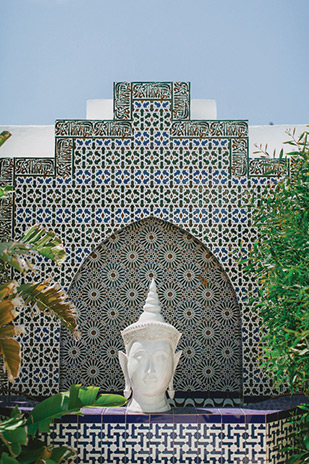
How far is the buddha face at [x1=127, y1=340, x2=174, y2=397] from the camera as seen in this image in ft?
16.3

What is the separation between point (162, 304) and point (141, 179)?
63.2 inches

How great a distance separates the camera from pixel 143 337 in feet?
16.6

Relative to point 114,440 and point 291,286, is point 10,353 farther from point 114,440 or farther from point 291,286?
point 291,286

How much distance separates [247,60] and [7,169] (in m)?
3.43

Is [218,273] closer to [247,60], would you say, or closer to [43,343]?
[43,343]

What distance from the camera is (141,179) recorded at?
6738 mm

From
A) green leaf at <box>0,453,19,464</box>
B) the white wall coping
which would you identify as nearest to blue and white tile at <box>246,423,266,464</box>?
green leaf at <box>0,453,19,464</box>

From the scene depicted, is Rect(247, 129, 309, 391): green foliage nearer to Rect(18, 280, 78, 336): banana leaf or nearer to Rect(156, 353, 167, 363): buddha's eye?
Rect(156, 353, 167, 363): buddha's eye

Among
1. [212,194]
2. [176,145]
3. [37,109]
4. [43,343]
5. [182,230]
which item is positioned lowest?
[43,343]

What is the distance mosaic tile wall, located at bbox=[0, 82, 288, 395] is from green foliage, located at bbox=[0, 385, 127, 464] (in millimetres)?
2132

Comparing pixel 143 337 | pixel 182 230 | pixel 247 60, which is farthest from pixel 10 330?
pixel 247 60

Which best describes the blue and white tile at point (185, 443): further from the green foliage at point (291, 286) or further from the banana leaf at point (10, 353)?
the banana leaf at point (10, 353)

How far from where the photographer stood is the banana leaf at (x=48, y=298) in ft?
16.1

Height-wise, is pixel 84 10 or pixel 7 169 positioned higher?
pixel 84 10
